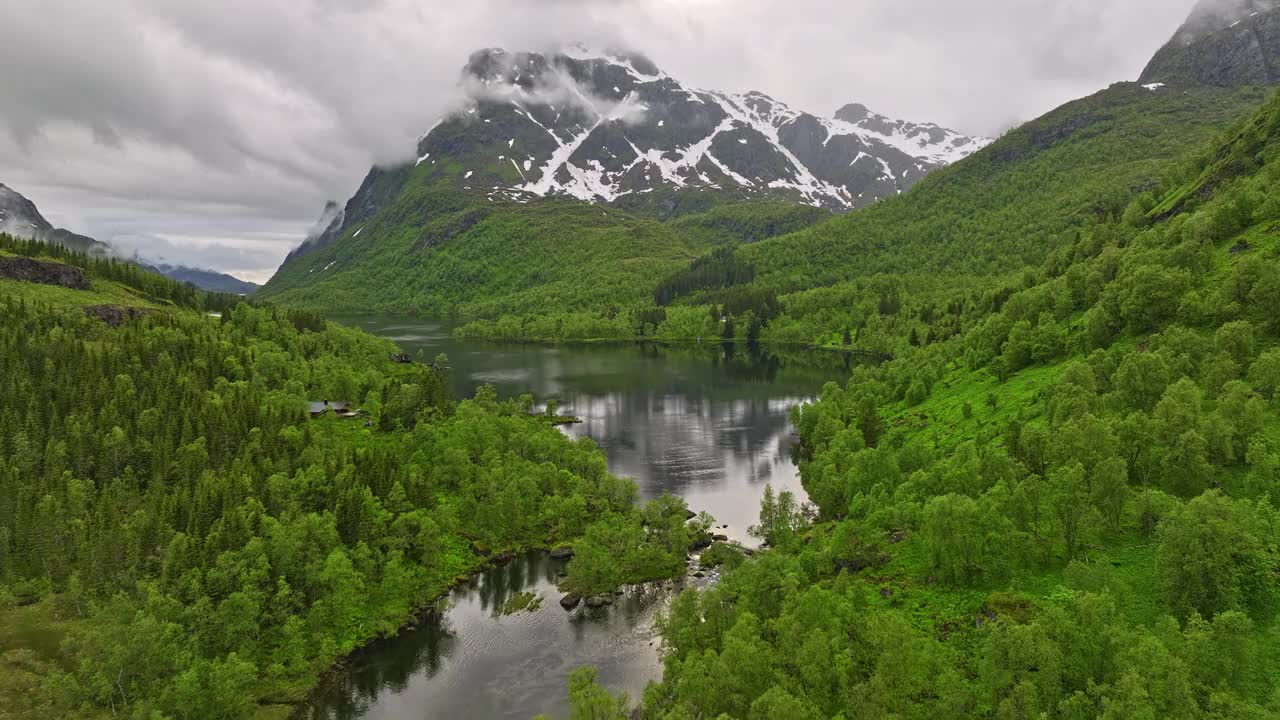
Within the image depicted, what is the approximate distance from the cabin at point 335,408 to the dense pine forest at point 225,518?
10.5 feet

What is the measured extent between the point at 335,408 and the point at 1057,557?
379 feet

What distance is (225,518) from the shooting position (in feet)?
213

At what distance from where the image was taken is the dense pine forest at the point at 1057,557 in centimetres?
3553

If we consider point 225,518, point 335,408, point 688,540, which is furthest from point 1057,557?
point 335,408

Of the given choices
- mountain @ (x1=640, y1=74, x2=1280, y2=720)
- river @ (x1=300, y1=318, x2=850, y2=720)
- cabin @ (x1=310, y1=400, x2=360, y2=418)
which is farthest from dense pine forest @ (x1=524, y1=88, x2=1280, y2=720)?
cabin @ (x1=310, y1=400, x2=360, y2=418)

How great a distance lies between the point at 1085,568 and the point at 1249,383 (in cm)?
3472

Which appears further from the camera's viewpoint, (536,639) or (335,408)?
(335,408)

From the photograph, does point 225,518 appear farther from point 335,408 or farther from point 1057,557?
point 1057,557

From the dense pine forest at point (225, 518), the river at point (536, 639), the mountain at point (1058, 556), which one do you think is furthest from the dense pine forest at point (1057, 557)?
the dense pine forest at point (225, 518)

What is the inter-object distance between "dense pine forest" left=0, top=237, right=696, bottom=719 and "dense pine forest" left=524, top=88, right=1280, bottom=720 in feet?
76.7

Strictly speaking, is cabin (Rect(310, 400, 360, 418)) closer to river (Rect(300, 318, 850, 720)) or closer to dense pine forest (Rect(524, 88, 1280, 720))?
river (Rect(300, 318, 850, 720))

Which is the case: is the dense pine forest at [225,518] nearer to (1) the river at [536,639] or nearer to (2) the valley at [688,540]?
(2) the valley at [688,540]

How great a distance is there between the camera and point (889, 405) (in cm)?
12194

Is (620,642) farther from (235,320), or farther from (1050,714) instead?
(235,320)
